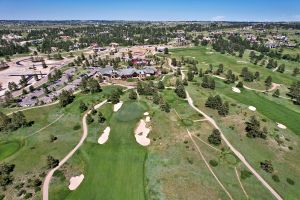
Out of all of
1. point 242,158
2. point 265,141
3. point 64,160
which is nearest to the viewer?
point 64,160

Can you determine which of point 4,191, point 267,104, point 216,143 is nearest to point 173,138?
point 216,143

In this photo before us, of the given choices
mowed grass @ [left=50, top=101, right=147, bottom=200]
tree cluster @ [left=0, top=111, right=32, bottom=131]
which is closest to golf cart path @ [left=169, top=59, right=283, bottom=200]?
mowed grass @ [left=50, top=101, right=147, bottom=200]

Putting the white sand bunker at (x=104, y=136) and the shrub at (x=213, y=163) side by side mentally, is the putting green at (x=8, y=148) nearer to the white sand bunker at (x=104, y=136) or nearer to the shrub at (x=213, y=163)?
the white sand bunker at (x=104, y=136)

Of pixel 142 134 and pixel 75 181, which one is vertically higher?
pixel 142 134

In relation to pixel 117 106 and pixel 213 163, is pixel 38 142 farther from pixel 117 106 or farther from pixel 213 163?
pixel 213 163

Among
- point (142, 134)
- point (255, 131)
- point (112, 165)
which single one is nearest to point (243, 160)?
point (255, 131)
